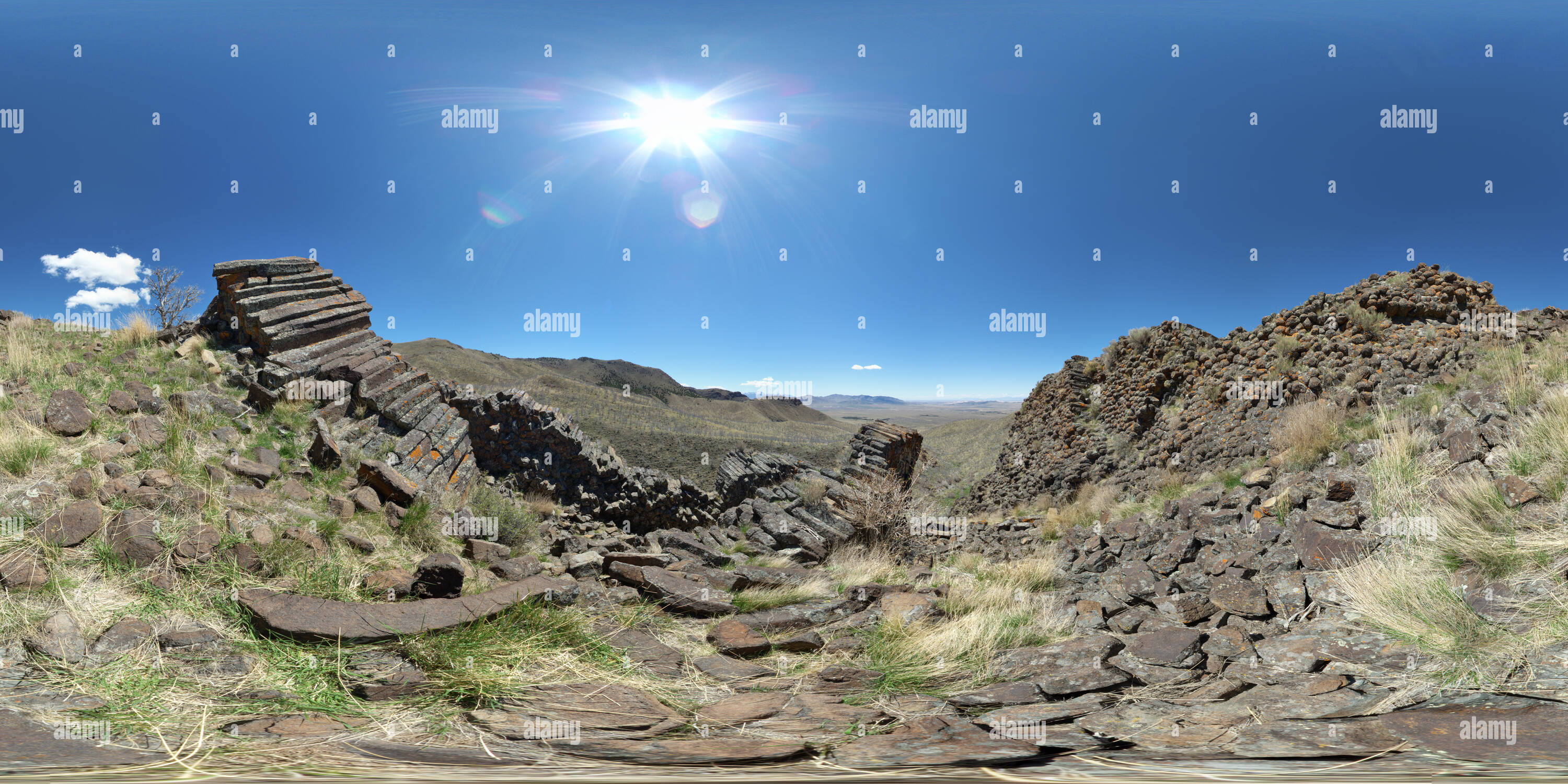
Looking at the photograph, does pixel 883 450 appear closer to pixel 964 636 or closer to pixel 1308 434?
pixel 1308 434

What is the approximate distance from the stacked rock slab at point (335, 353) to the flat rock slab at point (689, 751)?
17.7 feet

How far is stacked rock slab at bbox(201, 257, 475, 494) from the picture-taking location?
7039 mm

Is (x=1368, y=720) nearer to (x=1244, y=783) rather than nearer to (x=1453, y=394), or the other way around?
(x=1244, y=783)

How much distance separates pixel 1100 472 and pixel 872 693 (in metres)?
12.5

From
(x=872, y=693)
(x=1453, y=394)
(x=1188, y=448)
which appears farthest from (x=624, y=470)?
(x=1453, y=394)

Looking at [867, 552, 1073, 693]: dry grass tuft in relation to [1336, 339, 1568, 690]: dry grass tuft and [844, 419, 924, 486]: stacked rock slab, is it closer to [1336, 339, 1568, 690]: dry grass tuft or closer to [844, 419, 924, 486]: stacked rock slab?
[1336, 339, 1568, 690]: dry grass tuft

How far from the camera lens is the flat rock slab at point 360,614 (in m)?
3.11

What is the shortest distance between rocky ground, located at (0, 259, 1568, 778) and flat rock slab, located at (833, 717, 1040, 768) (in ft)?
0.07

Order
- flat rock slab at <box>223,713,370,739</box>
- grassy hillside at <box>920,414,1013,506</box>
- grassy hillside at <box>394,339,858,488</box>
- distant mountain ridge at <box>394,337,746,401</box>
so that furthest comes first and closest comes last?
distant mountain ridge at <box>394,337,746,401</box> → grassy hillside at <box>394,339,858,488</box> → grassy hillside at <box>920,414,1013,506</box> → flat rock slab at <box>223,713,370,739</box>

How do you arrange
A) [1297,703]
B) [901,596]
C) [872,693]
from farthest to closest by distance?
[901,596] < [872,693] < [1297,703]

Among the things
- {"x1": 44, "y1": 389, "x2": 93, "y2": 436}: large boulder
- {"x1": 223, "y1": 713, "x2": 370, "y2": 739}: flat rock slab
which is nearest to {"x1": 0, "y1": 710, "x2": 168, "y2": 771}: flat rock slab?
{"x1": 223, "y1": 713, "x2": 370, "y2": 739}: flat rock slab

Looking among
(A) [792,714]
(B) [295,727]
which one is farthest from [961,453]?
(B) [295,727]

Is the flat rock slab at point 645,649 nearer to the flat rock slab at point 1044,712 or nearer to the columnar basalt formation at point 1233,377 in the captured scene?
the flat rock slab at point 1044,712

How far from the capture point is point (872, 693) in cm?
324
